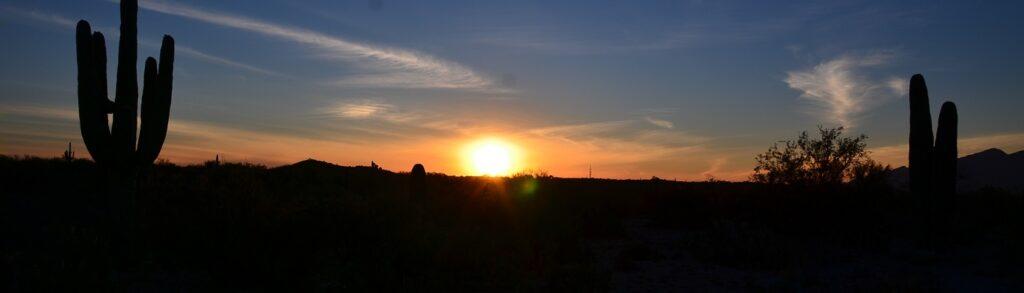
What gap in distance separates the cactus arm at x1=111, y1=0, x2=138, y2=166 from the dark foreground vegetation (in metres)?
1.71

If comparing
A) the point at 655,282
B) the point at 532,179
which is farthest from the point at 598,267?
the point at 532,179

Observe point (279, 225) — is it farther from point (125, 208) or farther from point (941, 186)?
point (941, 186)

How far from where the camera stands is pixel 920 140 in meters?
18.7

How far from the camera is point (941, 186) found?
18.3 meters

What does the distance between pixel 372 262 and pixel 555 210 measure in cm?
1184

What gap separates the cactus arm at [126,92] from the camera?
615 inches

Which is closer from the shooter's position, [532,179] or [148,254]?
[148,254]

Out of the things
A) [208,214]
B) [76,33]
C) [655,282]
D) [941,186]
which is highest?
[76,33]

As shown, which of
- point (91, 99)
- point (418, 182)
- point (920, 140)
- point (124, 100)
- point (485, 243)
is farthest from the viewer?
point (418, 182)

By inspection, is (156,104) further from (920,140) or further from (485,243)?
(920,140)

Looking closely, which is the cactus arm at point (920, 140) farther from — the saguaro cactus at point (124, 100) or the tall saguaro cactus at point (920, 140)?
the saguaro cactus at point (124, 100)

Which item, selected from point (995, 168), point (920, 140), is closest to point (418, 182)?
point (920, 140)

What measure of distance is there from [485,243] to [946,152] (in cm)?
1297

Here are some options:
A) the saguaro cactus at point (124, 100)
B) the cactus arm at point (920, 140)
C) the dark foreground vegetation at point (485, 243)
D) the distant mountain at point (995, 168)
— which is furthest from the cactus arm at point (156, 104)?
the distant mountain at point (995, 168)
